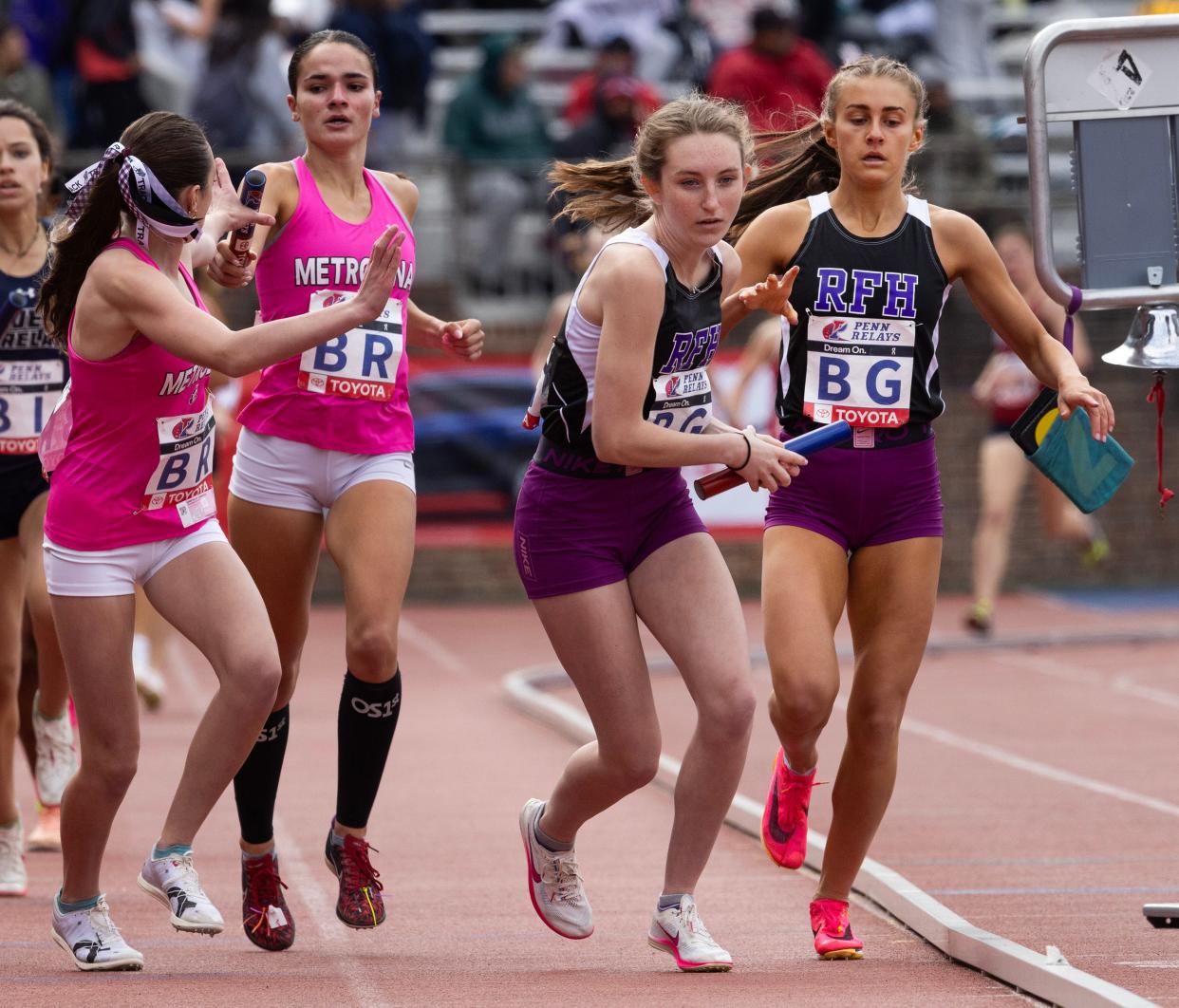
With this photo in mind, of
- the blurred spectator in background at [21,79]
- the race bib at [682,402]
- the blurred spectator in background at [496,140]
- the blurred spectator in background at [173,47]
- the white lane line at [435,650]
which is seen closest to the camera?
the race bib at [682,402]

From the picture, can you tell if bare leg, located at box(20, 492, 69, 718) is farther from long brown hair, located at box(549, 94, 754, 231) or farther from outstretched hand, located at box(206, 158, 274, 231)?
long brown hair, located at box(549, 94, 754, 231)

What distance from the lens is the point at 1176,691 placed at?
13211 mm

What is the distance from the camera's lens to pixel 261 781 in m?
6.59

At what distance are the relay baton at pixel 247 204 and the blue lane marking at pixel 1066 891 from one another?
3138 millimetres

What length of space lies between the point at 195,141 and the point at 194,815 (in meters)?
1.89

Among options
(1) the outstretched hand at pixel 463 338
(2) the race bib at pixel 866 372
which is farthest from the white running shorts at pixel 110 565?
(2) the race bib at pixel 866 372

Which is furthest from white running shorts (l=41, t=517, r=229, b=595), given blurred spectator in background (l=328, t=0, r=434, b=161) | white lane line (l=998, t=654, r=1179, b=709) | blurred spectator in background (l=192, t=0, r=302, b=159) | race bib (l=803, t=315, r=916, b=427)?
blurred spectator in background (l=328, t=0, r=434, b=161)

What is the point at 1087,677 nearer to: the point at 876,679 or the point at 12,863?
the point at 876,679

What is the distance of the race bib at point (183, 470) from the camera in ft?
19.4

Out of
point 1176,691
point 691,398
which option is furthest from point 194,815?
point 1176,691

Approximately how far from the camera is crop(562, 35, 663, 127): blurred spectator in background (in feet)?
61.3

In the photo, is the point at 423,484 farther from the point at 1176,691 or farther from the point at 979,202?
the point at 1176,691

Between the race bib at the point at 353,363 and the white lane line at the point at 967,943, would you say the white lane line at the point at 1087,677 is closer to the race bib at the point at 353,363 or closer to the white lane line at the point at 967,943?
the white lane line at the point at 967,943

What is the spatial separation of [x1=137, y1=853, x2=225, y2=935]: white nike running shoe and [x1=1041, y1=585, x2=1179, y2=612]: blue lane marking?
13.7 metres
